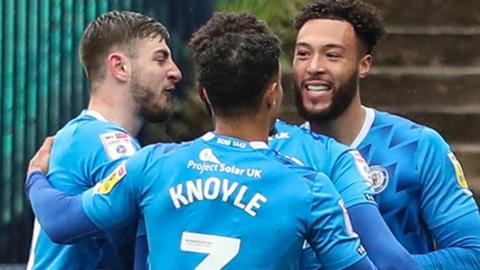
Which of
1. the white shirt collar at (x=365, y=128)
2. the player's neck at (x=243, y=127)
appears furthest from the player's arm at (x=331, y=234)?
the white shirt collar at (x=365, y=128)

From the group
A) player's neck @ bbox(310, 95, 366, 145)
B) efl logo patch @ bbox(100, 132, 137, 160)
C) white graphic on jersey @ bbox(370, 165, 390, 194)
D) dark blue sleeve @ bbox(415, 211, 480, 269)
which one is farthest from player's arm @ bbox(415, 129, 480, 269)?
efl logo patch @ bbox(100, 132, 137, 160)

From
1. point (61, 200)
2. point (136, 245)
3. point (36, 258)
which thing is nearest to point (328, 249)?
point (136, 245)

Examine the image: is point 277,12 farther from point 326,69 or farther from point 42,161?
point 42,161

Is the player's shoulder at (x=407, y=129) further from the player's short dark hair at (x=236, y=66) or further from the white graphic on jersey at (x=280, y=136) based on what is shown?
the player's short dark hair at (x=236, y=66)

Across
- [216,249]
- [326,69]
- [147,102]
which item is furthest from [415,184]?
[216,249]

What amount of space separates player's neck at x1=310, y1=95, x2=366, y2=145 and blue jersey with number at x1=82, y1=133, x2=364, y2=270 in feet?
2.76

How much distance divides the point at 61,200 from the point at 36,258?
1.46 ft

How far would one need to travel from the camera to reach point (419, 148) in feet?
15.1

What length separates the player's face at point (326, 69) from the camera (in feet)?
15.1

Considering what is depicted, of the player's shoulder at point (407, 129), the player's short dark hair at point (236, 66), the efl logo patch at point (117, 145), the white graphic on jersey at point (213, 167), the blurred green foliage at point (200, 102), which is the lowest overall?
the blurred green foliage at point (200, 102)

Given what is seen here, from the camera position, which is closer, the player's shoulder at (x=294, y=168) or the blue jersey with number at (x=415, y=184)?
the player's shoulder at (x=294, y=168)

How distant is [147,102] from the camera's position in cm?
466

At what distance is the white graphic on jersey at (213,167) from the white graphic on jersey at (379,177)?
0.85 meters

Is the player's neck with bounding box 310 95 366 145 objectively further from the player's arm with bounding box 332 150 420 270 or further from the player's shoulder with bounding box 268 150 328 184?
the player's shoulder with bounding box 268 150 328 184
